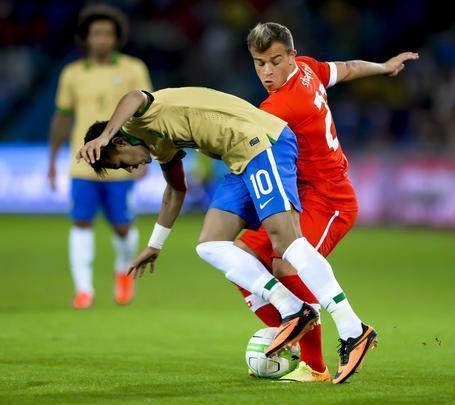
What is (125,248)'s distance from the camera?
10.5 m

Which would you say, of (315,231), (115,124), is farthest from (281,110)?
(115,124)

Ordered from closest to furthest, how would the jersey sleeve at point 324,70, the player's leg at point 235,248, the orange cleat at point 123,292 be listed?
1. the player's leg at point 235,248
2. the jersey sleeve at point 324,70
3. the orange cleat at point 123,292

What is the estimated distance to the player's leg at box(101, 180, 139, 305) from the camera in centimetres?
1019

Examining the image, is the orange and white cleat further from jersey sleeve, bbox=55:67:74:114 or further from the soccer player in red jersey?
jersey sleeve, bbox=55:67:74:114

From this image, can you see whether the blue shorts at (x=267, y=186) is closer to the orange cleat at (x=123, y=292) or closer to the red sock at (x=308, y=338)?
the red sock at (x=308, y=338)

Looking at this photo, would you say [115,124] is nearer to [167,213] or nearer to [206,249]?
[206,249]

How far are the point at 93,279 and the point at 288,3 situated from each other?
11.7 metres

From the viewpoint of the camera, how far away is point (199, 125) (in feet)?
19.7

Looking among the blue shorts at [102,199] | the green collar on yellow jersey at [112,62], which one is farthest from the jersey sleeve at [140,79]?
the blue shorts at [102,199]

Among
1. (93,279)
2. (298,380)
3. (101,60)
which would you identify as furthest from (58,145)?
(298,380)

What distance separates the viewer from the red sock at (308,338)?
634 centimetres

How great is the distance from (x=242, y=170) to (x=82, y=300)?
4.26m

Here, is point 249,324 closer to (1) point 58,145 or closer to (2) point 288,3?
(1) point 58,145

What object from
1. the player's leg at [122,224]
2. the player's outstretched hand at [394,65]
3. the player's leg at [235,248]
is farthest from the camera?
the player's leg at [122,224]
